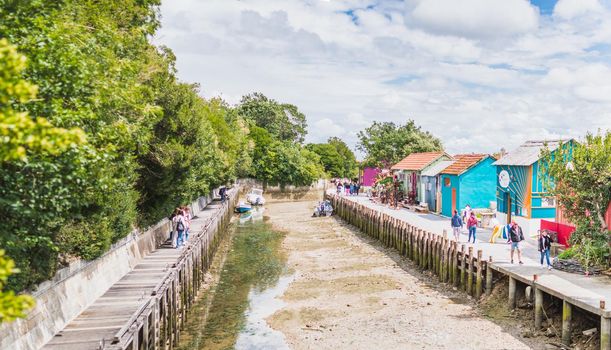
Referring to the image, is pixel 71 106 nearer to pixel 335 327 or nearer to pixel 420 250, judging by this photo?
pixel 335 327

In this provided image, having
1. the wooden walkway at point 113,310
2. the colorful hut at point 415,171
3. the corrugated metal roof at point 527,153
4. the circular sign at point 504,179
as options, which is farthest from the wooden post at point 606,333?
the colorful hut at point 415,171

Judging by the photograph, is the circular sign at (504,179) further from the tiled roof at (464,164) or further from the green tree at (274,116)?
the green tree at (274,116)

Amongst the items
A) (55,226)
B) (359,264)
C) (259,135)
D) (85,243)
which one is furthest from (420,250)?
(259,135)

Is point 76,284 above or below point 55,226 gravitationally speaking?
below

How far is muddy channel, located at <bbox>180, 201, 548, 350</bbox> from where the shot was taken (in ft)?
52.4

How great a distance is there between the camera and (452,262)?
22141mm

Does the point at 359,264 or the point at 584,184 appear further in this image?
the point at 359,264

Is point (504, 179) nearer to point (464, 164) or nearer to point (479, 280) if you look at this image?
point (464, 164)

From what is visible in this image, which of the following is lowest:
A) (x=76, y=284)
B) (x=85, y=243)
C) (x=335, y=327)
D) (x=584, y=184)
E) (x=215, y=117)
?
(x=335, y=327)

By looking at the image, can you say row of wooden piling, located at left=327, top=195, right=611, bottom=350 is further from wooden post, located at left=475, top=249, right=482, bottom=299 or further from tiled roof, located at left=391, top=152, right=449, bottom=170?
tiled roof, located at left=391, top=152, right=449, bottom=170

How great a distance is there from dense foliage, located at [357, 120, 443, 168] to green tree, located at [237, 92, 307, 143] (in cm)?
4136

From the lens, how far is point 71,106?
1051cm

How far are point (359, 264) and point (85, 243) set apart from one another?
1537 cm

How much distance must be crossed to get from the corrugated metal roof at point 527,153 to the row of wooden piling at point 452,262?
20.7 ft
